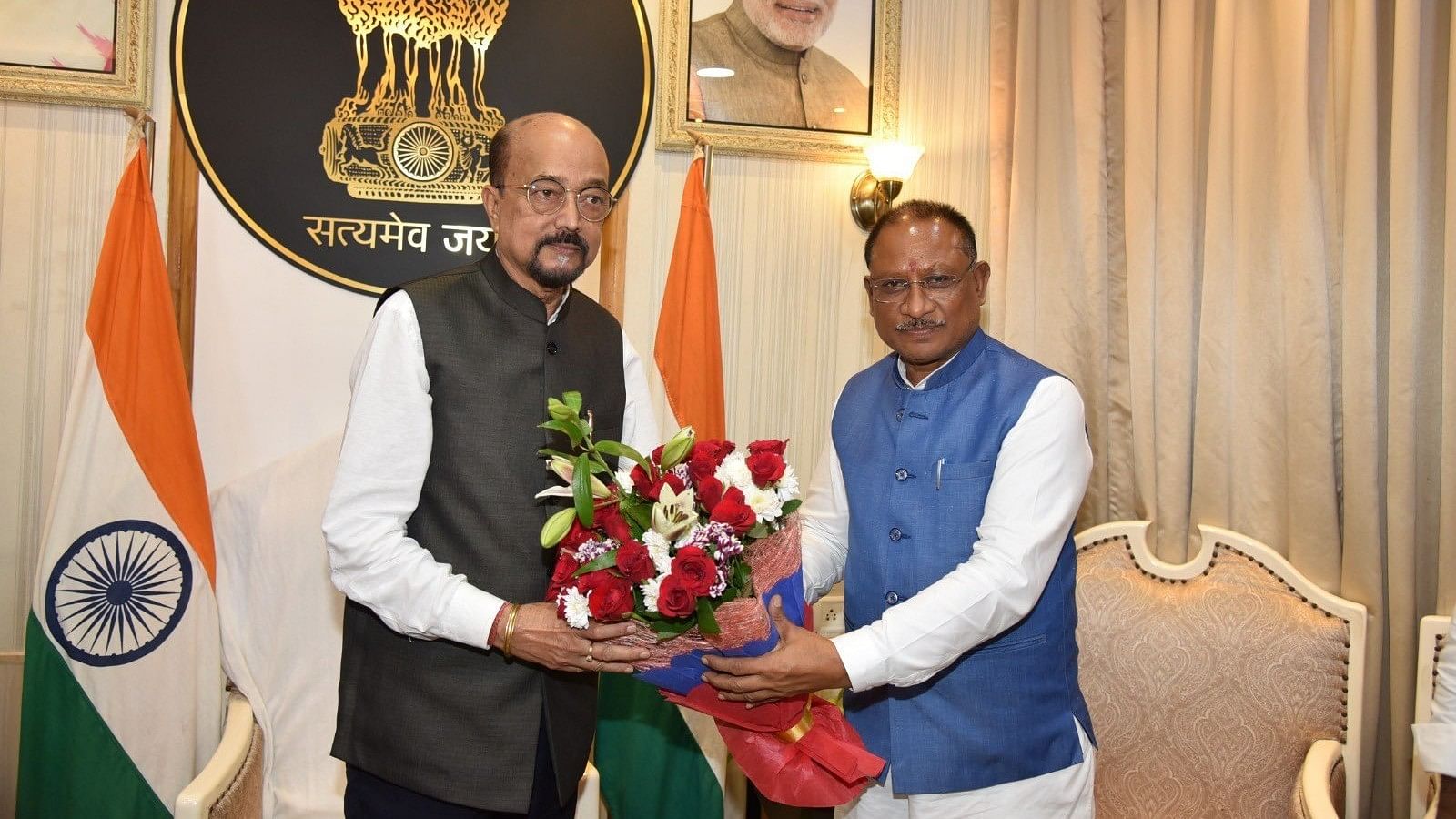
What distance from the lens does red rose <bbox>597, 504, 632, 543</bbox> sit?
1.67 meters

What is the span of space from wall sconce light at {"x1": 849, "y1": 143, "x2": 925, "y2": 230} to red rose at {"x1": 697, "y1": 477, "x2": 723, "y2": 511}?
2042mm

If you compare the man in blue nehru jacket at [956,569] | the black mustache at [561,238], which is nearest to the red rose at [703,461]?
the man in blue nehru jacket at [956,569]

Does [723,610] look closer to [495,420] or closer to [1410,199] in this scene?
Result: [495,420]

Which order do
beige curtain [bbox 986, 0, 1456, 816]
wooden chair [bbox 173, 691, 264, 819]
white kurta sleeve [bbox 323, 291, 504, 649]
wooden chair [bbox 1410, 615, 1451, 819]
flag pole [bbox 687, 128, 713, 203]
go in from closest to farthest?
1. white kurta sleeve [bbox 323, 291, 504, 649]
2. wooden chair [bbox 173, 691, 264, 819]
3. wooden chair [bbox 1410, 615, 1451, 819]
4. beige curtain [bbox 986, 0, 1456, 816]
5. flag pole [bbox 687, 128, 713, 203]

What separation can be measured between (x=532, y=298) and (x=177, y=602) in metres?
1.53

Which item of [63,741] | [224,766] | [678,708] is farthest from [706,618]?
[63,741]

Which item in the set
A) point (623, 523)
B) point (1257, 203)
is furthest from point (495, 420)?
point (1257, 203)

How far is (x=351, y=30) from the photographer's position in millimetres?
3205

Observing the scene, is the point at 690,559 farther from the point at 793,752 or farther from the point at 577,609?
the point at 793,752

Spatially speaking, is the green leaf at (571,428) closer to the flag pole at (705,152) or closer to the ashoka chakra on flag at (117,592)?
the ashoka chakra on flag at (117,592)

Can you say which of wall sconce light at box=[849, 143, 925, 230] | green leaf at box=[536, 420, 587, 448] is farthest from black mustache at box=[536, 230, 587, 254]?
wall sconce light at box=[849, 143, 925, 230]

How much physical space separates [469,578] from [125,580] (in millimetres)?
1450

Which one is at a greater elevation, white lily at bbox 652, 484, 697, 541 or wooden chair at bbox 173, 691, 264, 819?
white lily at bbox 652, 484, 697, 541

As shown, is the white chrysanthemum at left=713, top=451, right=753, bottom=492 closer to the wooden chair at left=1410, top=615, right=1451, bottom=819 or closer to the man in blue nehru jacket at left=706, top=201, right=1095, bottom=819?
the man in blue nehru jacket at left=706, top=201, right=1095, bottom=819
